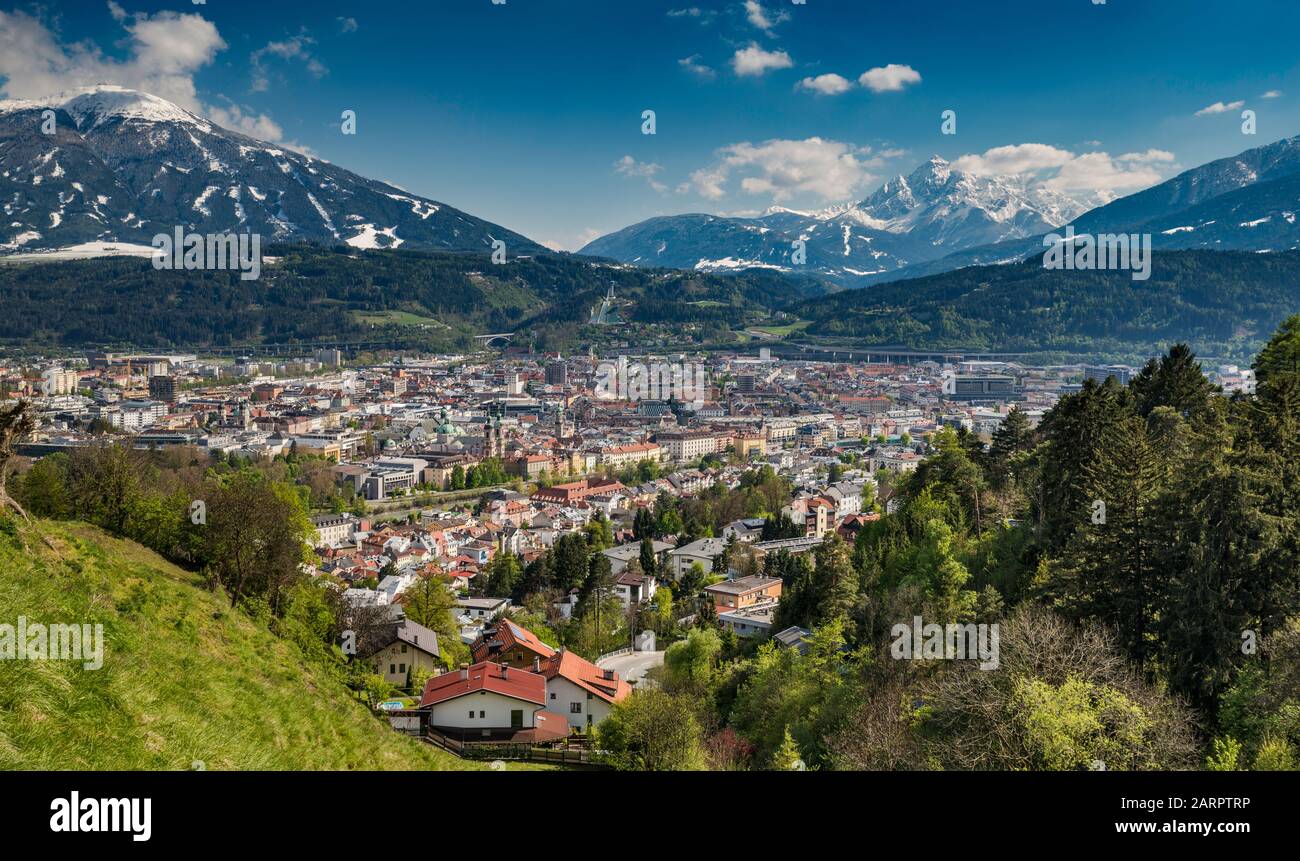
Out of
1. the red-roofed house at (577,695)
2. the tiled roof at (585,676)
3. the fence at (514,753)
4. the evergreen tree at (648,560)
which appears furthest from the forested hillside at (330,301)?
the fence at (514,753)

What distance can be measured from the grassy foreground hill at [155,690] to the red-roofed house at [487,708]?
6094 mm

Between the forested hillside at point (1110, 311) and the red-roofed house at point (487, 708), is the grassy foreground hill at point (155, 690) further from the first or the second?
the forested hillside at point (1110, 311)

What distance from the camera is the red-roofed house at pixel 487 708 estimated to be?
53.0ft

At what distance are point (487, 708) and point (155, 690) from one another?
38.2ft

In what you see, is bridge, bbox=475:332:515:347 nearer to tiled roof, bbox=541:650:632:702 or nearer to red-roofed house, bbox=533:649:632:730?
tiled roof, bbox=541:650:632:702

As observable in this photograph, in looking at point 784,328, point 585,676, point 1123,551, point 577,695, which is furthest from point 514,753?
point 784,328

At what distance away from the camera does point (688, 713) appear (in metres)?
13.1

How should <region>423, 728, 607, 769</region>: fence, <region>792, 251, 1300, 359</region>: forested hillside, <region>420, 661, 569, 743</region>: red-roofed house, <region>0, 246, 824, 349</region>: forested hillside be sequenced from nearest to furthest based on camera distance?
1. <region>423, 728, 607, 769</region>: fence
2. <region>420, 661, 569, 743</region>: red-roofed house
3. <region>792, 251, 1300, 359</region>: forested hillside
4. <region>0, 246, 824, 349</region>: forested hillside

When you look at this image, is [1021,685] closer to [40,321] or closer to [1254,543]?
[1254,543]

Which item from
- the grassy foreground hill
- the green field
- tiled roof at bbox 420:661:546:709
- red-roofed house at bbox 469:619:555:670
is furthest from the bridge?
the grassy foreground hill

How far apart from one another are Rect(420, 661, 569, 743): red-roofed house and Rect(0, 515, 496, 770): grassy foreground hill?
6.09 metres

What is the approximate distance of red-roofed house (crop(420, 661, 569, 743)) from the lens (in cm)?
1614
